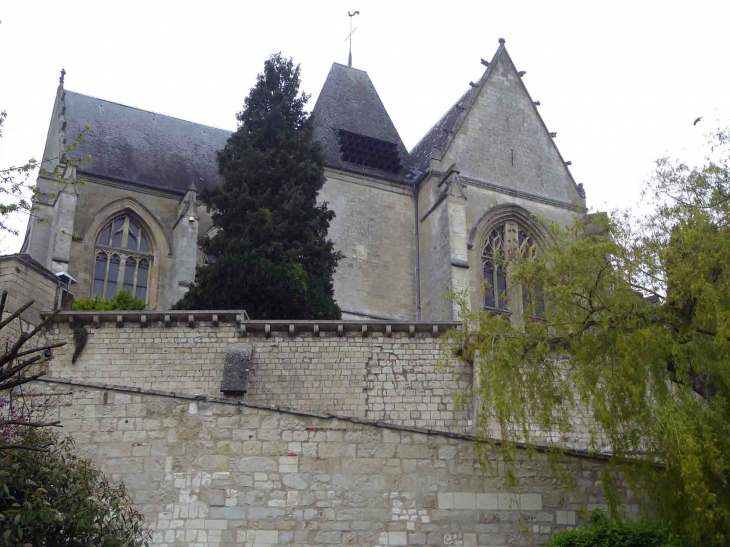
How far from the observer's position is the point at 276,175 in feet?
75.9

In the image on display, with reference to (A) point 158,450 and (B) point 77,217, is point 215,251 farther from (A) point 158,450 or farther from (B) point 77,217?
(A) point 158,450

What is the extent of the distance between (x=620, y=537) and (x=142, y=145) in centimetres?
2323

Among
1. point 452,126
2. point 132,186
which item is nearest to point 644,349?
point 452,126

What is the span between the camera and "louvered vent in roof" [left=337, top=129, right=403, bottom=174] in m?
29.3

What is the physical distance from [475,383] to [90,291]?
13148 mm

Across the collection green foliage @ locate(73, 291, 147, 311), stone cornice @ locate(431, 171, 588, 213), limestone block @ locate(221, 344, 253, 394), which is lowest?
limestone block @ locate(221, 344, 253, 394)

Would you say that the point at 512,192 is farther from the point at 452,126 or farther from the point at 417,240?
the point at 417,240

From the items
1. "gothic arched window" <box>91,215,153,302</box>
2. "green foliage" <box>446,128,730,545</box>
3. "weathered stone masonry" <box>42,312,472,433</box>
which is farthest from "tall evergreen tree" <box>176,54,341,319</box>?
"green foliage" <box>446,128,730,545</box>

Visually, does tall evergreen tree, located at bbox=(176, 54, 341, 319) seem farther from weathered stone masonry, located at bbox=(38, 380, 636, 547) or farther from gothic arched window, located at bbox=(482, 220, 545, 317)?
weathered stone masonry, located at bbox=(38, 380, 636, 547)

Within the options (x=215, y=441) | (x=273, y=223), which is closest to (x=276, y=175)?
(x=273, y=223)

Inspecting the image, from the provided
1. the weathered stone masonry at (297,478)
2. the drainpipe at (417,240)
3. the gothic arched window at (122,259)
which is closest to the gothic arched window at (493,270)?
the drainpipe at (417,240)

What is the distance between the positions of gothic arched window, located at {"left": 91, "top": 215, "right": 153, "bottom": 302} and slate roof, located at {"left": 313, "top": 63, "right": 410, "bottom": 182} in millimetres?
6150

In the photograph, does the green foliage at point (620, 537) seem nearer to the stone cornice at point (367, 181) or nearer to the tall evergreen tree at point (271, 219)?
the tall evergreen tree at point (271, 219)

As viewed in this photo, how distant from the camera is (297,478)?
11.1m
